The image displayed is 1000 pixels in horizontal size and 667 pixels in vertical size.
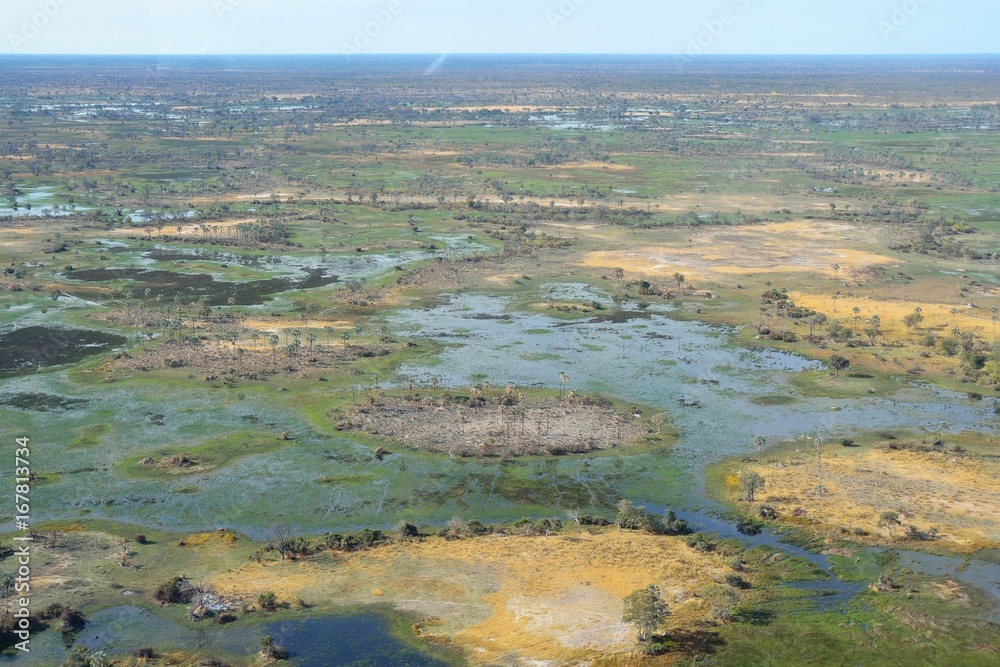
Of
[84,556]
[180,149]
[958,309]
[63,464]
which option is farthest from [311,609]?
[180,149]

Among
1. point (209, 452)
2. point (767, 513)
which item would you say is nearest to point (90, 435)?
point (209, 452)

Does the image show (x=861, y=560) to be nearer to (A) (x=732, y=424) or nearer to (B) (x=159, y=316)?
(A) (x=732, y=424)

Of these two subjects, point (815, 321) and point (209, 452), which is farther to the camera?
point (815, 321)

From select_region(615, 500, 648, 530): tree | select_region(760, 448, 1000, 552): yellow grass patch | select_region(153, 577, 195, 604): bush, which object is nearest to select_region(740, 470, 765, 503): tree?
select_region(760, 448, 1000, 552): yellow grass patch

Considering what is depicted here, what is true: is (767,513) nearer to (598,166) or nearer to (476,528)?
(476,528)

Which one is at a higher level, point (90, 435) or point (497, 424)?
point (497, 424)

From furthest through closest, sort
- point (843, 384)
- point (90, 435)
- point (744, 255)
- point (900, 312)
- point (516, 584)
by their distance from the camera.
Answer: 1. point (744, 255)
2. point (900, 312)
3. point (843, 384)
4. point (90, 435)
5. point (516, 584)
